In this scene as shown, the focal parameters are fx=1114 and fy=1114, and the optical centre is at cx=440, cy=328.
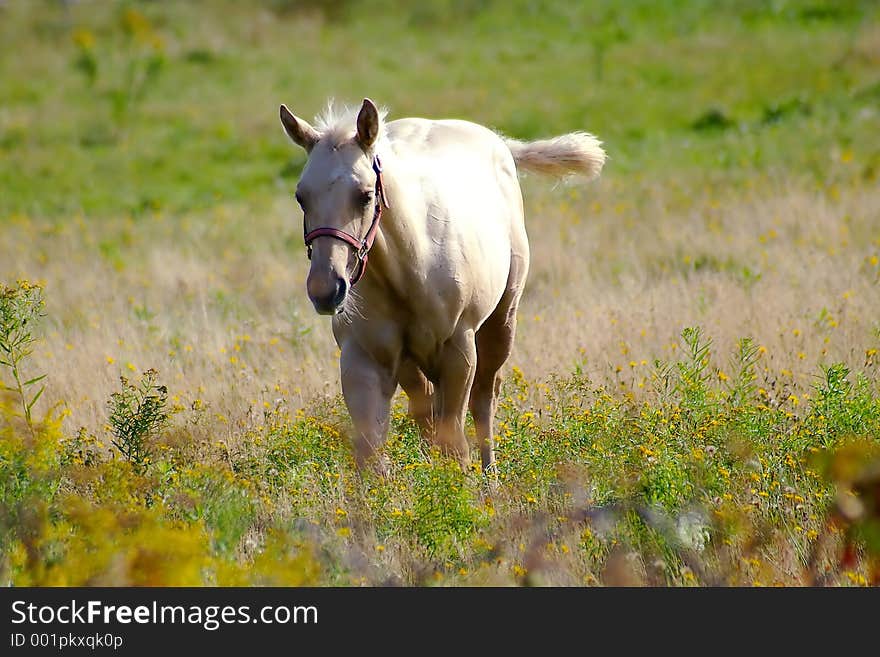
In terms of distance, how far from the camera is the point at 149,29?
89.4 feet

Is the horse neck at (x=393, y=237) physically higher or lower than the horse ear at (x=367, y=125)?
lower

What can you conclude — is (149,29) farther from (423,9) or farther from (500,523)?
(500,523)

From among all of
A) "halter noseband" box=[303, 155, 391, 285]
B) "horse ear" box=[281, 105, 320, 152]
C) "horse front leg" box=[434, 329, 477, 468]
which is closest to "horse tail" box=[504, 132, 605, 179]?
"horse front leg" box=[434, 329, 477, 468]

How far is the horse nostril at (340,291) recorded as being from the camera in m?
4.48

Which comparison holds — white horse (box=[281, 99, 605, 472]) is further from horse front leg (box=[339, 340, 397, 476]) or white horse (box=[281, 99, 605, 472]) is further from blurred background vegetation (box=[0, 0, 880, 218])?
blurred background vegetation (box=[0, 0, 880, 218])

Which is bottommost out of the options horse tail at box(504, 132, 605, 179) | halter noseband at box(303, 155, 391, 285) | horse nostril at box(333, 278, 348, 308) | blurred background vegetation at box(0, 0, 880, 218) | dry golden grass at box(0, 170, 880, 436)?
blurred background vegetation at box(0, 0, 880, 218)

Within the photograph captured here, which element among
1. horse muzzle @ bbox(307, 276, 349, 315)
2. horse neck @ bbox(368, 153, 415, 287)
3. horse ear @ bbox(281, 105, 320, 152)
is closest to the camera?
horse muzzle @ bbox(307, 276, 349, 315)

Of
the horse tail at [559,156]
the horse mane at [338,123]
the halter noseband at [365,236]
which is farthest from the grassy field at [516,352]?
the horse mane at [338,123]

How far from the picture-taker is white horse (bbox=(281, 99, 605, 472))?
4.65 metres

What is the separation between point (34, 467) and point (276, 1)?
2942 centimetres

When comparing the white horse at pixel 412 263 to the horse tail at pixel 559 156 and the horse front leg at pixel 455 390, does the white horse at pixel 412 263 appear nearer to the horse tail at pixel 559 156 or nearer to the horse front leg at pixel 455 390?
the horse front leg at pixel 455 390

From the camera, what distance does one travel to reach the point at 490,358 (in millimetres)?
6488

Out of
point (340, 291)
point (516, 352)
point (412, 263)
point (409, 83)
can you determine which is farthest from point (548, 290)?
point (409, 83)

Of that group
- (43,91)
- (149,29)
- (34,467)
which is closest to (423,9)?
(149,29)
